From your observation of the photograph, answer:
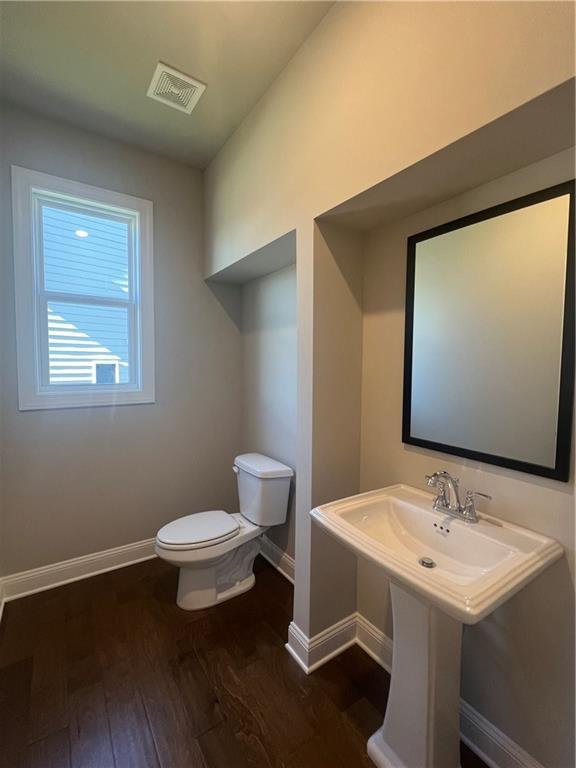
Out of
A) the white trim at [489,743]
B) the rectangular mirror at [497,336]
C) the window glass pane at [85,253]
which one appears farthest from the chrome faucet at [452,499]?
the window glass pane at [85,253]

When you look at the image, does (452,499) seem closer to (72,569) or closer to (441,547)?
(441,547)

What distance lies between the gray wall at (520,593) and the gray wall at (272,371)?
2.26 ft

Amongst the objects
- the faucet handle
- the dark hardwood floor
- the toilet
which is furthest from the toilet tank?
the faucet handle

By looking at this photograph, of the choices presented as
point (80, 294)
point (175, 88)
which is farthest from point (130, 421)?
point (175, 88)

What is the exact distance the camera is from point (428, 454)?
1.37 meters

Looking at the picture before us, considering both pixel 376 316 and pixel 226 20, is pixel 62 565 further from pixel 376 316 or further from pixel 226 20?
pixel 226 20

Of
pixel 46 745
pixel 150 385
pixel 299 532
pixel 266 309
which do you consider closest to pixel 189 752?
pixel 46 745

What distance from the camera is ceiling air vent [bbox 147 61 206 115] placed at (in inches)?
61.0

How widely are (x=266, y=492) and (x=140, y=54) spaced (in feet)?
7.38

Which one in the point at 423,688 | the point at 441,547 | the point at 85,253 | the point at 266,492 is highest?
the point at 85,253

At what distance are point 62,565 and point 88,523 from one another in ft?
0.88

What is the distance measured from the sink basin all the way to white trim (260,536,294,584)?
1089mm

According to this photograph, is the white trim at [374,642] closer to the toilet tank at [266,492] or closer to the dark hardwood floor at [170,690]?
the dark hardwood floor at [170,690]

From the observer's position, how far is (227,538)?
6.07 feet
